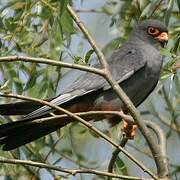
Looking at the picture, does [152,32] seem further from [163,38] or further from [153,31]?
[163,38]

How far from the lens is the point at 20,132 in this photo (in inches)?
147

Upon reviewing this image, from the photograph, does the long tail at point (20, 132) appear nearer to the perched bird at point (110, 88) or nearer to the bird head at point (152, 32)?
the perched bird at point (110, 88)

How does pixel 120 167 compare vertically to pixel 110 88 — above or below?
below

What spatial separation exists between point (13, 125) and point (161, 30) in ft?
5.00

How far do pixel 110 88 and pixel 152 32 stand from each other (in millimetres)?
685

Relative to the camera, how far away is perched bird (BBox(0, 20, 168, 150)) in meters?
3.75

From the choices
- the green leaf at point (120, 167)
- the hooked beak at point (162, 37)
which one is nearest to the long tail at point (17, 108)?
the green leaf at point (120, 167)

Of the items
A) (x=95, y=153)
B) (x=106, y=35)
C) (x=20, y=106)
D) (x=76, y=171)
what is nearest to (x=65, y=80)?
(x=106, y=35)

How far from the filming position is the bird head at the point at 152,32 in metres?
4.59

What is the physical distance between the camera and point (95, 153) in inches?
228

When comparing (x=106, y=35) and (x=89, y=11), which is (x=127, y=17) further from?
(x=89, y=11)

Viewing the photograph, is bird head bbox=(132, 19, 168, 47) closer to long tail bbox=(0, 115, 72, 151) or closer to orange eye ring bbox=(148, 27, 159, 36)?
orange eye ring bbox=(148, 27, 159, 36)

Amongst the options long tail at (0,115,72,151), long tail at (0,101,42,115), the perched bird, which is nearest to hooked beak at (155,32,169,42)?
the perched bird

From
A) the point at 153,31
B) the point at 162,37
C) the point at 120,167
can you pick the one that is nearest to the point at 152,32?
the point at 153,31
